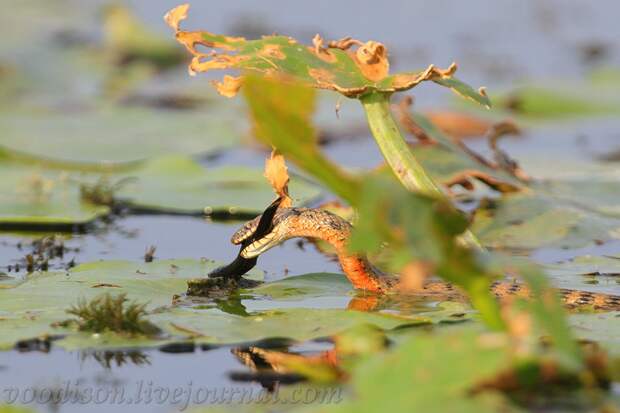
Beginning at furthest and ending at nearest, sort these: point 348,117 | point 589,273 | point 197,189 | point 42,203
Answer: point 348,117 < point 197,189 < point 42,203 < point 589,273

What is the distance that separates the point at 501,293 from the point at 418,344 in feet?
5.73

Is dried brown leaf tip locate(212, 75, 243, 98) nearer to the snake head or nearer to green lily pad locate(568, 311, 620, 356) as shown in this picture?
the snake head

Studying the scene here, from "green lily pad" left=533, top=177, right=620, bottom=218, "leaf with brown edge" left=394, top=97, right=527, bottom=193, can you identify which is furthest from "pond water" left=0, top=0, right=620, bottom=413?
"leaf with brown edge" left=394, top=97, right=527, bottom=193

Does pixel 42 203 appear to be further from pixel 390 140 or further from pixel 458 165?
pixel 390 140

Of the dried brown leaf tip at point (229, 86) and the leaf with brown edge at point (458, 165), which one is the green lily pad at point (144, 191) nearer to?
the leaf with brown edge at point (458, 165)

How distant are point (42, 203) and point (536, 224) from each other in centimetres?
200

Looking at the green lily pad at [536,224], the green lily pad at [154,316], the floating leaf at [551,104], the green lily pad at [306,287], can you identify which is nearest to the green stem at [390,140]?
the green lily pad at [306,287]

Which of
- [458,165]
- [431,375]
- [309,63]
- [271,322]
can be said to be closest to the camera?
[431,375]

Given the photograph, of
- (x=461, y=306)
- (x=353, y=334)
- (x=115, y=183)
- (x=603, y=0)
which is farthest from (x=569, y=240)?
(x=603, y=0)

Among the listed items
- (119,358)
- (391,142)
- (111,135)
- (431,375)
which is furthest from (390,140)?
(111,135)

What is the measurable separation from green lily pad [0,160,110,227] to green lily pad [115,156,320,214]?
254 mm

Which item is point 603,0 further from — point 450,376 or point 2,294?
point 450,376

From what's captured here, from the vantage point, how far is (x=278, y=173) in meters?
3.67

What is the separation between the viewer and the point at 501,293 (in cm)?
381
